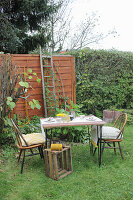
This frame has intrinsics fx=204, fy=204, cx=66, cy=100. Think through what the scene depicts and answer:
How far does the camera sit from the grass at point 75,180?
252 centimetres

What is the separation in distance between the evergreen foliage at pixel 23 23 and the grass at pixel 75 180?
4.54 meters

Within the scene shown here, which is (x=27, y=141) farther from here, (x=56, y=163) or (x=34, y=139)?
(x=56, y=163)

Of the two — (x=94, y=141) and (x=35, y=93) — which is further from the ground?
(x=35, y=93)

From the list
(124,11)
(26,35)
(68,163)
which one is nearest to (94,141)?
(68,163)

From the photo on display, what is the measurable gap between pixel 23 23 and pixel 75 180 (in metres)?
6.49

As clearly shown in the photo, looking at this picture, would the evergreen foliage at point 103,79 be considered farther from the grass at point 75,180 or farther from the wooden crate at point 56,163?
the wooden crate at point 56,163

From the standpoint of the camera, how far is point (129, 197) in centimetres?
246

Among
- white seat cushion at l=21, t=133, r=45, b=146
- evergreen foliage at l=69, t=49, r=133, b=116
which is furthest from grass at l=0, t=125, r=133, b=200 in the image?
evergreen foliage at l=69, t=49, r=133, b=116

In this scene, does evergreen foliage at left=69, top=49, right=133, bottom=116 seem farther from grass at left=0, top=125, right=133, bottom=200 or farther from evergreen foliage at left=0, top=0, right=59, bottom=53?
grass at left=0, top=125, right=133, bottom=200

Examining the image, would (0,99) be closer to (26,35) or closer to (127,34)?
(26,35)

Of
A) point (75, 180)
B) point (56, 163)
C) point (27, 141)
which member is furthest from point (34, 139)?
point (75, 180)

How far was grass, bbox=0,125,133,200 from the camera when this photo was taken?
8.25 ft

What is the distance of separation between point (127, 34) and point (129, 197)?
25.0 feet

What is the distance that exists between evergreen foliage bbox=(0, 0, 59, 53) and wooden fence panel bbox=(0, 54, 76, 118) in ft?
6.72
